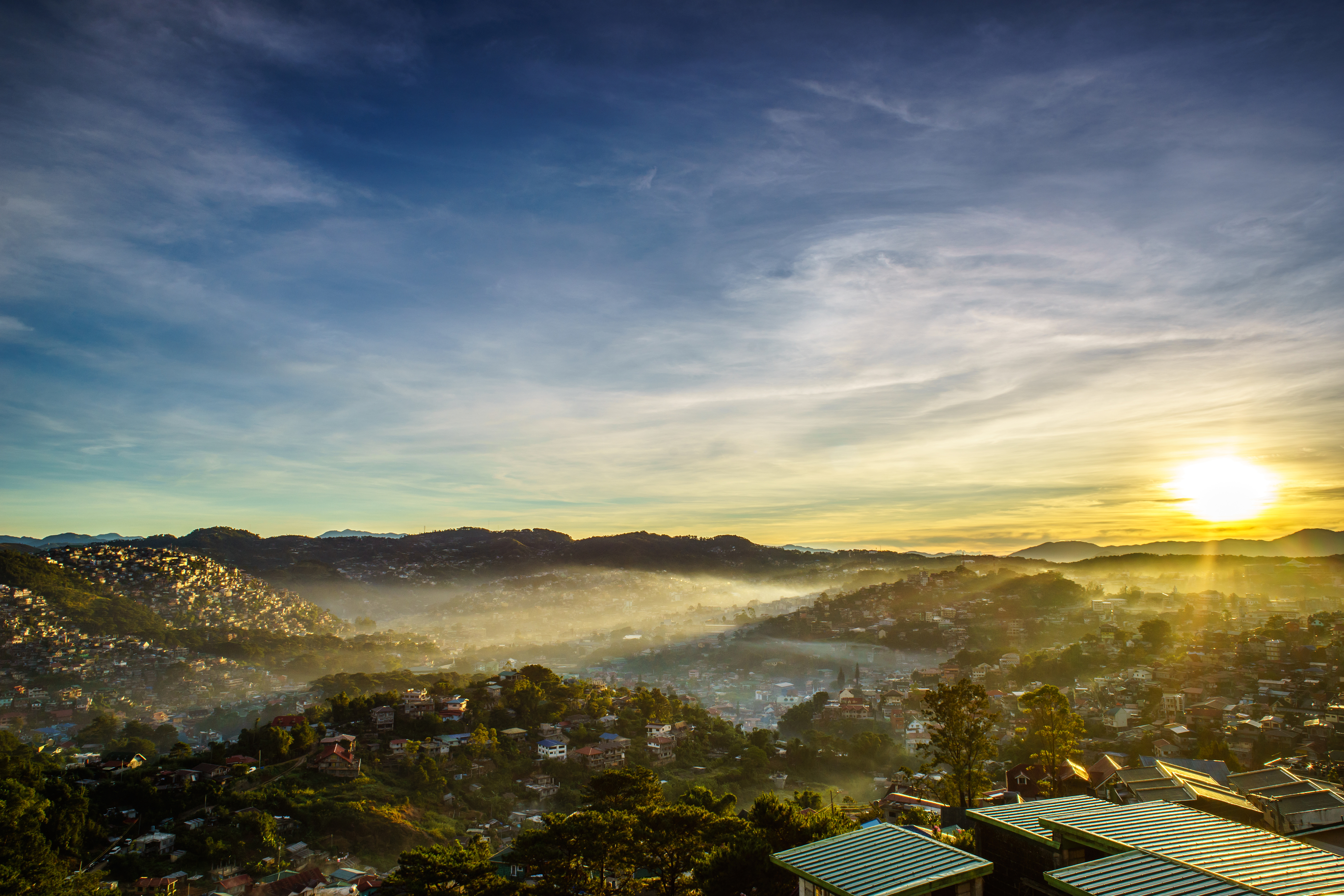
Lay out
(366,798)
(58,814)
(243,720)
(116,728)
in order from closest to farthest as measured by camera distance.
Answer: (58,814) < (366,798) < (116,728) < (243,720)

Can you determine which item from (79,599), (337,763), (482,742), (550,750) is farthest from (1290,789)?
(79,599)

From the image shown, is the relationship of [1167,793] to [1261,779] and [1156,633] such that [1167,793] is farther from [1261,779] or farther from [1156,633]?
[1156,633]

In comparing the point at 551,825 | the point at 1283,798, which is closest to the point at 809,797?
the point at 551,825

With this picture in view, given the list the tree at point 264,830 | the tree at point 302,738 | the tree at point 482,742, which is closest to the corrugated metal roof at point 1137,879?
the tree at point 264,830

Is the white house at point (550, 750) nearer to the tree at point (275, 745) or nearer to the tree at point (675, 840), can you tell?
the tree at point (275, 745)

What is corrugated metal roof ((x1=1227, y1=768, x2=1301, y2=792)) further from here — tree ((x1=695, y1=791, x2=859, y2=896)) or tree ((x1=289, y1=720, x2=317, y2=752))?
tree ((x1=289, y1=720, x2=317, y2=752))

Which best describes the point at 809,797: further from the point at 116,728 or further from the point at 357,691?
the point at 116,728

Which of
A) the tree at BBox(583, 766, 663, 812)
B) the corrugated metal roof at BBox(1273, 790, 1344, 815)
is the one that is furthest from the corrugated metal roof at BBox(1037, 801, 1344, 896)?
the tree at BBox(583, 766, 663, 812)
